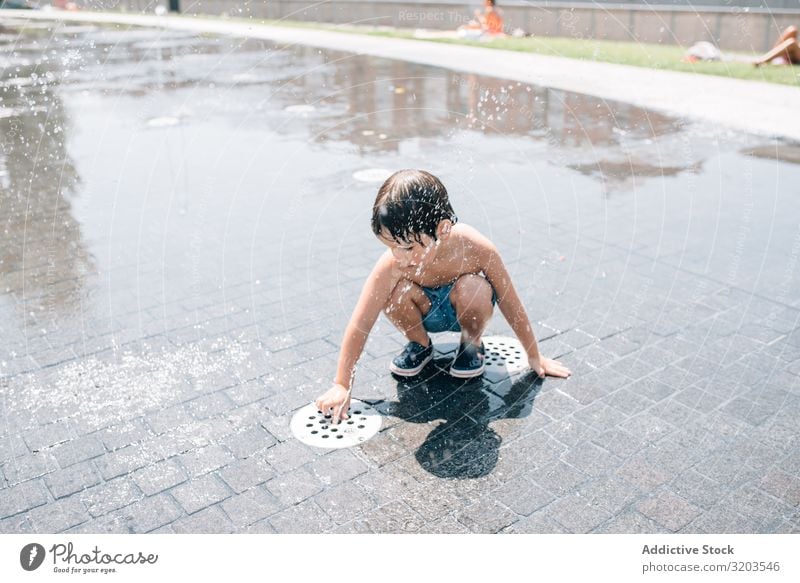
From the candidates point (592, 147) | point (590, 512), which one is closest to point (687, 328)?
point (590, 512)

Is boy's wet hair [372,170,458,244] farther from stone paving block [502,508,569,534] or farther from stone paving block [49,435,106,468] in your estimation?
stone paving block [49,435,106,468]

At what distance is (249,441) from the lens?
10.6ft

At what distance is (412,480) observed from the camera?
2951mm

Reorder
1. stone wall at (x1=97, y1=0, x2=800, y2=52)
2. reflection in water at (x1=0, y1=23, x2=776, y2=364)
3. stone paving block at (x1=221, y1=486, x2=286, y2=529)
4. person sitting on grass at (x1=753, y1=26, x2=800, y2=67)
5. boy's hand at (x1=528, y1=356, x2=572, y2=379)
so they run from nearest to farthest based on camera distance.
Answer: stone paving block at (x1=221, y1=486, x2=286, y2=529)
boy's hand at (x1=528, y1=356, x2=572, y2=379)
reflection in water at (x1=0, y1=23, x2=776, y2=364)
person sitting on grass at (x1=753, y1=26, x2=800, y2=67)
stone wall at (x1=97, y1=0, x2=800, y2=52)

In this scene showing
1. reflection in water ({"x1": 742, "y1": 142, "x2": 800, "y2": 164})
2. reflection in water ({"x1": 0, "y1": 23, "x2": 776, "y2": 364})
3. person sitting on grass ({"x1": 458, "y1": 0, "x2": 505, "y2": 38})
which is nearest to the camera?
reflection in water ({"x1": 0, "y1": 23, "x2": 776, "y2": 364})

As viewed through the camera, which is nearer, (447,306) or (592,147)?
(447,306)

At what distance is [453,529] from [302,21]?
81.9ft

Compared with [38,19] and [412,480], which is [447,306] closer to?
[412,480]

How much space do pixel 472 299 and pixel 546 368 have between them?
0.58m

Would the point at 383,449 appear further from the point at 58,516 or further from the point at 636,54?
the point at 636,54

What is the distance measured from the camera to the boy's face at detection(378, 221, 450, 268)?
302 cm

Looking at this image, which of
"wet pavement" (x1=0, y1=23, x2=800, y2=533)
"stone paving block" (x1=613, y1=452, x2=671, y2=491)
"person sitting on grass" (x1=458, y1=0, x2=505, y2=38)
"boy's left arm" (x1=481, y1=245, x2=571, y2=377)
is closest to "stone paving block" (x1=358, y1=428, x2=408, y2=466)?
"wet pavement" (x1=0, y1=23, x2=800, y2=533)

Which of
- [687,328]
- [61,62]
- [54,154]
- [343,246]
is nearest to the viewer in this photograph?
[687,328]

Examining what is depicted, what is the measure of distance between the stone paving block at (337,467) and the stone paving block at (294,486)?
3 centimetres
